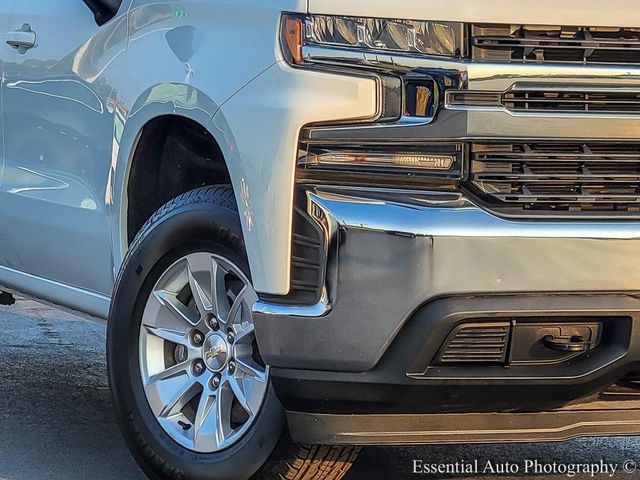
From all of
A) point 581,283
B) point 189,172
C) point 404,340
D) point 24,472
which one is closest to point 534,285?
point 581,283

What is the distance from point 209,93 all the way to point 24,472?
5.20ft

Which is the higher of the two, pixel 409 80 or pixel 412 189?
pixel 409 80

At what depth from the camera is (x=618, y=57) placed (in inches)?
118

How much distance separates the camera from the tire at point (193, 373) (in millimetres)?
3242

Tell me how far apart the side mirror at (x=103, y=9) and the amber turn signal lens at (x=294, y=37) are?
1.02 metres

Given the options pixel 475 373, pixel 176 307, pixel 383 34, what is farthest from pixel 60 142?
pixel 475 373

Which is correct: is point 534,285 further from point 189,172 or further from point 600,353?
point 189,172

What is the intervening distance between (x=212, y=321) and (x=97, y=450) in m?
1.09

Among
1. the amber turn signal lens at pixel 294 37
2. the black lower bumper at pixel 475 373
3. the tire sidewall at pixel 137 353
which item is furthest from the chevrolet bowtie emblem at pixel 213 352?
the amber turn signal lens at pixel 294 37

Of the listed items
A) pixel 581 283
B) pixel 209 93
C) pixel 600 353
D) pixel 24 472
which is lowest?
pixel 24 472

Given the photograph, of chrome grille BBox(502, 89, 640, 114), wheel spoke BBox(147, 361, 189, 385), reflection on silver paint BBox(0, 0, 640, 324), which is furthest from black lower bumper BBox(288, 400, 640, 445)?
chrome grille BBox(502, 89, 640, 114)

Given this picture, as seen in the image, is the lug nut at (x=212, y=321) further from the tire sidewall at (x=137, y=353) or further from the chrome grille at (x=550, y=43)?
the chrome grille at (x=550, y=43)

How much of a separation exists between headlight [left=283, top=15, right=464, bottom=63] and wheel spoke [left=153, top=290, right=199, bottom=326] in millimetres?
925

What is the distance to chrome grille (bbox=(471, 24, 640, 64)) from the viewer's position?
2922 millimetres
